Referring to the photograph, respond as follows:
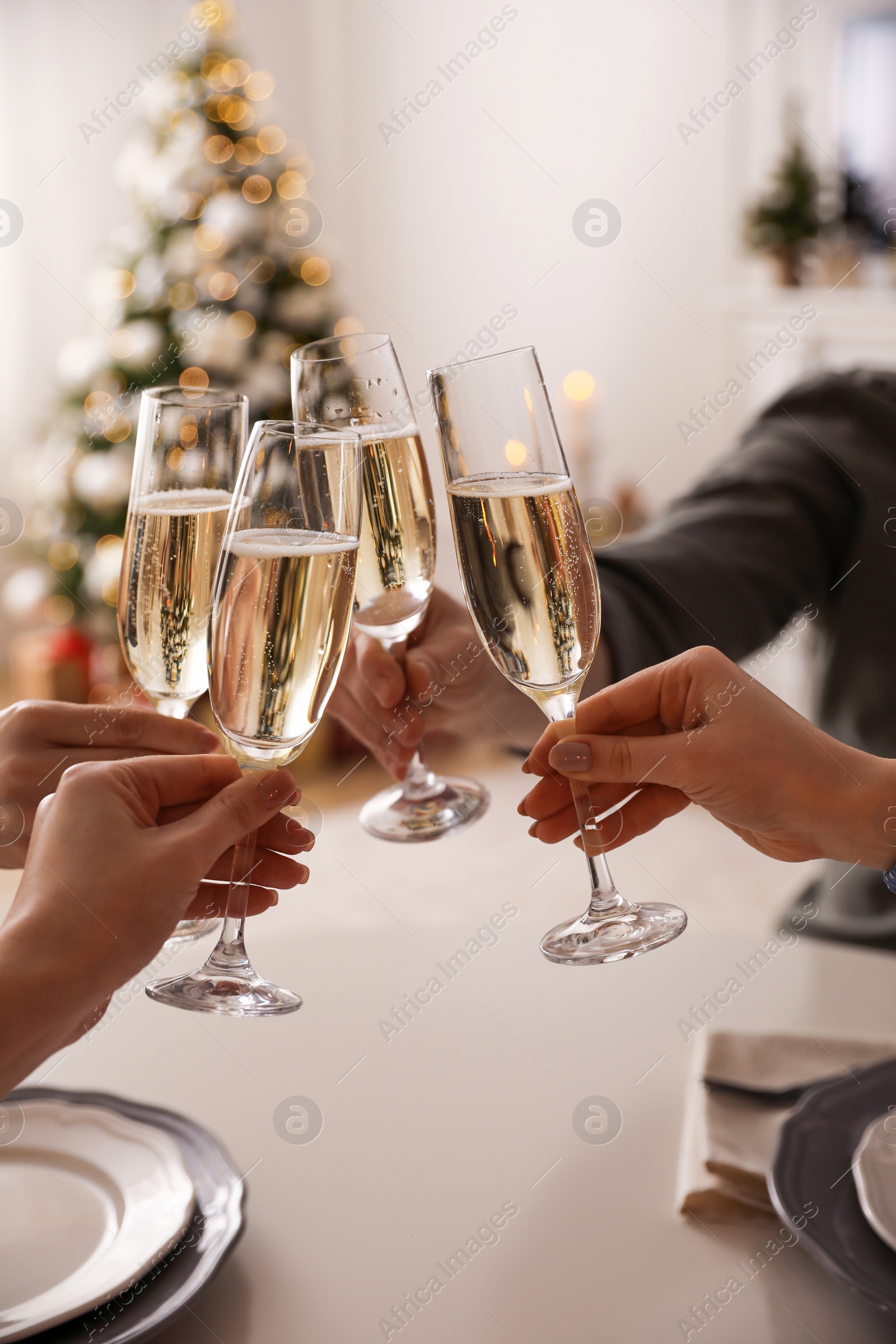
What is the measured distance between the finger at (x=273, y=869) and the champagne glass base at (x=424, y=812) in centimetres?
19

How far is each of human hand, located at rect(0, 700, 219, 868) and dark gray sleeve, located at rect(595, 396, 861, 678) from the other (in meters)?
0.86

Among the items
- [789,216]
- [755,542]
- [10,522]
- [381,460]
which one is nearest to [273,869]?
[381,460]

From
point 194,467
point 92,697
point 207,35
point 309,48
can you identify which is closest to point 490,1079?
point 194,467

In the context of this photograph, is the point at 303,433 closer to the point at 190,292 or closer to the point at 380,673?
the point at 380,673

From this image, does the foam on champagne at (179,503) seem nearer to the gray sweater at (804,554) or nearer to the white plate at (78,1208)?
the white plate at (78,1208)

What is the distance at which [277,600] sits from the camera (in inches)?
30.9

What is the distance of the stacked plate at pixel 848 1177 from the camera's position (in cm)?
78

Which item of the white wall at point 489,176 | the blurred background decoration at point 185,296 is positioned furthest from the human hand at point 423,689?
the white wall at point 489,176

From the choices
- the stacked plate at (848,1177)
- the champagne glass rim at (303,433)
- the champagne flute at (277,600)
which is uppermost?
the champagne glass rim at (303,433)

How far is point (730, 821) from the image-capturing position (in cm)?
100

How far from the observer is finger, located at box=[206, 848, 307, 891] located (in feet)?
3.09

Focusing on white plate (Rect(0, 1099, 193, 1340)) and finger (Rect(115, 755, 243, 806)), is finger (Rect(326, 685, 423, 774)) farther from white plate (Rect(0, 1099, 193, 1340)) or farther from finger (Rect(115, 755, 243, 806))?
white plate (Rect(0, 1099, 193, 1340))

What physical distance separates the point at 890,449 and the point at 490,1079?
1.25 metres

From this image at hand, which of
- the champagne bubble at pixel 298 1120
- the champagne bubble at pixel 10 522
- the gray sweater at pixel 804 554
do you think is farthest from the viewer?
the champagne bubble at pixel 10 522
